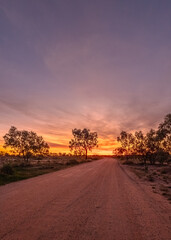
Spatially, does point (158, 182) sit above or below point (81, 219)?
below

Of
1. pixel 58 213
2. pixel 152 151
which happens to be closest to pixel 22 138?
pixel 152 151

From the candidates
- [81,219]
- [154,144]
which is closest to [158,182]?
[81,219]

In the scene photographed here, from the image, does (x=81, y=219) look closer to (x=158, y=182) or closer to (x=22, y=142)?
(x=158, y=182)

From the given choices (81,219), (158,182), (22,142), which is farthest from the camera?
(22,142)

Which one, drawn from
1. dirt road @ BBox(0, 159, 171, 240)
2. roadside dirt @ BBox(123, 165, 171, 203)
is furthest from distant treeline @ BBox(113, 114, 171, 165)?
dirt road @ BBox(0, 159, 171, 240)

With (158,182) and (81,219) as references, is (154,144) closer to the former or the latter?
(158,182)

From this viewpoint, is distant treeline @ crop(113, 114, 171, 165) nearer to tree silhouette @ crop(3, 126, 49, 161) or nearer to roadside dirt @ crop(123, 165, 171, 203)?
roadside dirt @ crop(123, 165, 171, 203)

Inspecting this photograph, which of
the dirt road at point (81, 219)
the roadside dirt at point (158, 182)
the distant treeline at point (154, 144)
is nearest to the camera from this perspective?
the dirt road at point (81, 219)

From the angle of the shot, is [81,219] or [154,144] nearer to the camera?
[81,219]

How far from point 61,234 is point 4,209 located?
3.52m

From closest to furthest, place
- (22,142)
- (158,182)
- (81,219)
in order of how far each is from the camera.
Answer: (81,219) < (158,182) < (22,142)

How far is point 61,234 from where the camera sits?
4848mm

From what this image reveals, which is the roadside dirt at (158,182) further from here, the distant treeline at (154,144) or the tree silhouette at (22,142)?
the tree silhouette at (22,142)

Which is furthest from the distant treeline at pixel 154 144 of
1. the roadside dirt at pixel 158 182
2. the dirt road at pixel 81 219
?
the dirt road at pixel 81 219
